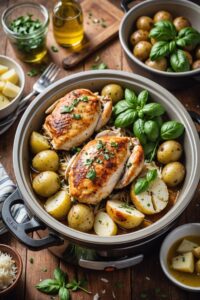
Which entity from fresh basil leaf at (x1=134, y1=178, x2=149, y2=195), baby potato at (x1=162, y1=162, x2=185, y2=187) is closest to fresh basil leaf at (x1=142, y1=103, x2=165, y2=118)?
baby potato at (x1=162, y1=162, x2=185, y2=187)

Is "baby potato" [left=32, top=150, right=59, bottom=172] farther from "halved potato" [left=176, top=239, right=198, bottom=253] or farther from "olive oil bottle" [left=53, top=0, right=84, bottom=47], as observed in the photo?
"olive oil bottle" [left=53, top=0, right=84, bottom=47]

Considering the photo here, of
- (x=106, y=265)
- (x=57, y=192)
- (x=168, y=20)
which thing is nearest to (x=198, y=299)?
(x=106, y=265)

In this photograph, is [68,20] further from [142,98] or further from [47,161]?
[47,161]

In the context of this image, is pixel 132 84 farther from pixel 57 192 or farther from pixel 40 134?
pixel 57 192

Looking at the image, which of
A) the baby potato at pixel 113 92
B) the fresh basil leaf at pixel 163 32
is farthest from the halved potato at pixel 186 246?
the fresh basil leaf at pixel 163 32

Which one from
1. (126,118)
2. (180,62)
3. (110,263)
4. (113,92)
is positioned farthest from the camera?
(180,62)

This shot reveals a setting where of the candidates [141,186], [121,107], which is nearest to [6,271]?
[141,186]

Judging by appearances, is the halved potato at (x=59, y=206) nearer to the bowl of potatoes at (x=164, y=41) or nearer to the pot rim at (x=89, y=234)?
the pot rim at (x=89, y=234)

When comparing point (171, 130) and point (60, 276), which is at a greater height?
point (171, 130)
